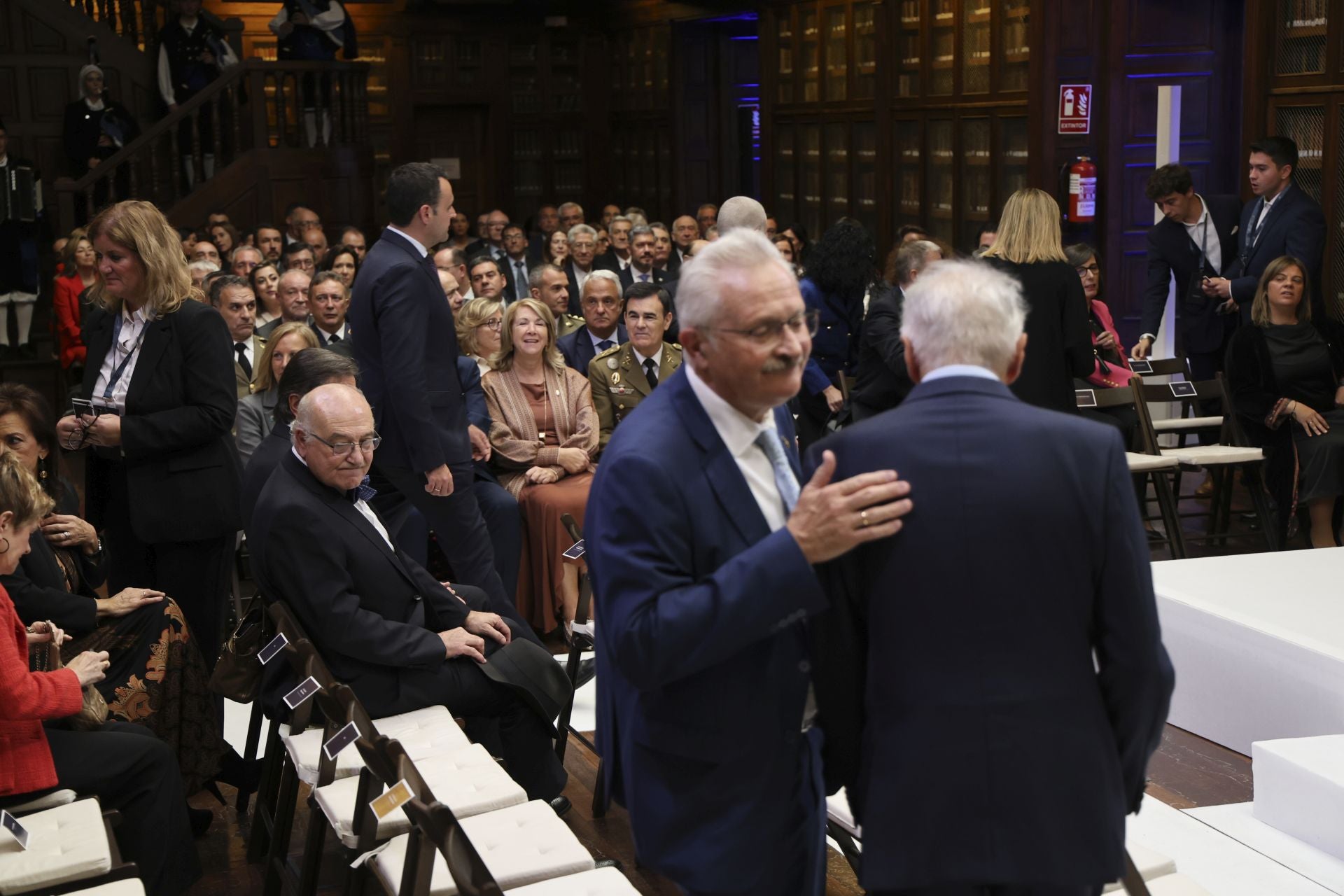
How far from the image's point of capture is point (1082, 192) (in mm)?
9594

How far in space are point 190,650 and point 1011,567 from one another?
289cm

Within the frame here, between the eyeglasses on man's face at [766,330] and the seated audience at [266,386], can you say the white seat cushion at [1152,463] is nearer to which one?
the seated audience at [266,386]

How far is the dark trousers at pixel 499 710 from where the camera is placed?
3938 mm

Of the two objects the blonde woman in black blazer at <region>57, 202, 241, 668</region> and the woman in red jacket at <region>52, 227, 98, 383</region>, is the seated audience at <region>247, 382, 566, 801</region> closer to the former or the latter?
the blonde woman in black blazer at <region>57, 202, 241, 668</region>

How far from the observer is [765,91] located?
13.9 m

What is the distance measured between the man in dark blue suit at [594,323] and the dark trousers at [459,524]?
2141 mm

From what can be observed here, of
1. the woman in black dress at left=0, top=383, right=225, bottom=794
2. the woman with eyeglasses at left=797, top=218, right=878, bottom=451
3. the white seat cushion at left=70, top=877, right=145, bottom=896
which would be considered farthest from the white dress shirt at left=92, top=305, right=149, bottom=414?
the woman with eyeglasses at left=797, top=218, right=878, bottom=451

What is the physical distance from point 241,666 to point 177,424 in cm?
85

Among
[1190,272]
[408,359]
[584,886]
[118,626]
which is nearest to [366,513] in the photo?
[118,626]

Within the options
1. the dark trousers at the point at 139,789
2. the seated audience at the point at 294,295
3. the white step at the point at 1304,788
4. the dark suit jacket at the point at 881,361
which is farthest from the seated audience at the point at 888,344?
the dark trousers at the point at 139,789

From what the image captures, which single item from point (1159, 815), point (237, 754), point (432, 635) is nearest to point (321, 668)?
point (432, 635)

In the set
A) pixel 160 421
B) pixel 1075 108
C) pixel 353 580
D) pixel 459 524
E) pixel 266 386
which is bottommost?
pixel 459 524

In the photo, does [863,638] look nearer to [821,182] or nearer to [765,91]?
[821,182]

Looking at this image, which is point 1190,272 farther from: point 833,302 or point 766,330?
point 766,330
